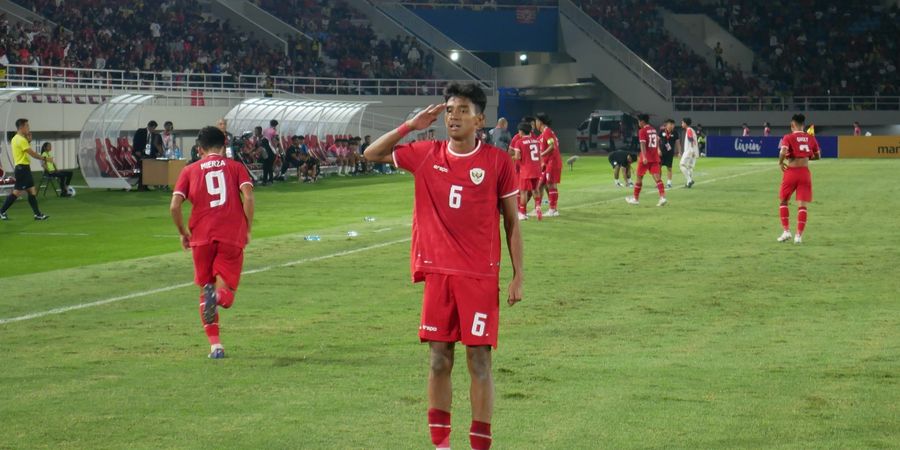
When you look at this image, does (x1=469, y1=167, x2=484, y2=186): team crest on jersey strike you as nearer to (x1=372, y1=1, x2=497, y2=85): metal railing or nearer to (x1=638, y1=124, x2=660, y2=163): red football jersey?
(x1=638, y1=124, x2=660, y2=163): red football jersey

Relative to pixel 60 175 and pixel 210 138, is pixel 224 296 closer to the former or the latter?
pixel 210 138

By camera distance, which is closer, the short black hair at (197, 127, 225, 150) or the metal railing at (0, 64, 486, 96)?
the short black hair at (197, 127, 225, 150)

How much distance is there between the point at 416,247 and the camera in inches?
301

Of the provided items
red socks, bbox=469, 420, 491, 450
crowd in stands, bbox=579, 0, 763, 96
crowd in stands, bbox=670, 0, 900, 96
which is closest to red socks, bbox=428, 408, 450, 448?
red socks, bbox=469, 420, 491, 450

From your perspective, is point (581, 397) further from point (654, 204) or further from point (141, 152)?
point (141, 152)

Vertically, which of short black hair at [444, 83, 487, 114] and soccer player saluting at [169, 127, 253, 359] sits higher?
short black hair at [444, 83, 487, 114]

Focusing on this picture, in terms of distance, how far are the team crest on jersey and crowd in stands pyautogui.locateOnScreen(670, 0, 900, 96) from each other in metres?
74.8

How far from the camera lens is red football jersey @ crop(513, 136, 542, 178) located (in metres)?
28.1

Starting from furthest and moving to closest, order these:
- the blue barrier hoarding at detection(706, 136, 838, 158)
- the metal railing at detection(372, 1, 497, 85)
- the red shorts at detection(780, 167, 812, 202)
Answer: the metal railing at detection(372, 1, 497, 85), the blue barrier hoarding at detection(706, 136, 838, 158), the red shorts at detection(780, 167, 812, 202)

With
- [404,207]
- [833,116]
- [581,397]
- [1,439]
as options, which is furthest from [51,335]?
[833,116]

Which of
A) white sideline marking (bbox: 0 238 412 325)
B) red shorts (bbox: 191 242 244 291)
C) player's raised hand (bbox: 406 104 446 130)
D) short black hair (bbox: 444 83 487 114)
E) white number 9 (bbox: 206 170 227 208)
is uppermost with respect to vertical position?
short black hair (bbox: 444 83 487 114)

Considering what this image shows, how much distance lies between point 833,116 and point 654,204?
48.0 meters

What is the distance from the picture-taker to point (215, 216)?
11.6 metres

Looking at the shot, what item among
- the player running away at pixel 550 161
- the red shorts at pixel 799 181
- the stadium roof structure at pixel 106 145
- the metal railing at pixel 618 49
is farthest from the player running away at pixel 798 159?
the metal railing at pixel 618 49
